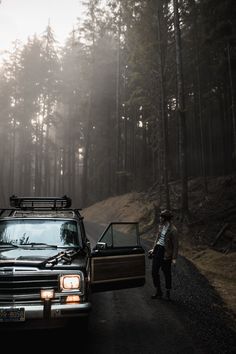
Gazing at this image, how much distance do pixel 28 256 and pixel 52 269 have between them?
64 cm

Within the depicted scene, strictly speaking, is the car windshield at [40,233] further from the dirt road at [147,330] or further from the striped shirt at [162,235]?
the striped shirt at [162,235]

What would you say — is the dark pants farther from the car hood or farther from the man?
the car hood

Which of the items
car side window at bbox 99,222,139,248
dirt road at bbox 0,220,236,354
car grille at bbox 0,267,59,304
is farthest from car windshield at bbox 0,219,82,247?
car side window at bbox 99,222,139,248

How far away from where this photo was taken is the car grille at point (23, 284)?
17.5 ft

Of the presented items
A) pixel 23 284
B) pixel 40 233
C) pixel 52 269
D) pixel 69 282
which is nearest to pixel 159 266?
pixel 40 233

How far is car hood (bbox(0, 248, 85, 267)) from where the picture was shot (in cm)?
557

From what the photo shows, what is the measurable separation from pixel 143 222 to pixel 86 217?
470 inches

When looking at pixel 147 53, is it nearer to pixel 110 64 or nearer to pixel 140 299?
pixel 110 64

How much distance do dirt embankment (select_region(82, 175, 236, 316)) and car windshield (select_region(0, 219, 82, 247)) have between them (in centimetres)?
352

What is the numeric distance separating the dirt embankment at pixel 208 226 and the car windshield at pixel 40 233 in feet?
11.5

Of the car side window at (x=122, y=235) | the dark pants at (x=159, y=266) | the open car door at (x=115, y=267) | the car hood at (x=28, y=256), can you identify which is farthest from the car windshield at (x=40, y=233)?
the car side window at (x=122, y=235)

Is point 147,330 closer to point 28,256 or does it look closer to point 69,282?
point 69,282

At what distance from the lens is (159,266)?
28.7 ft

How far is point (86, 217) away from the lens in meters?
34.2
